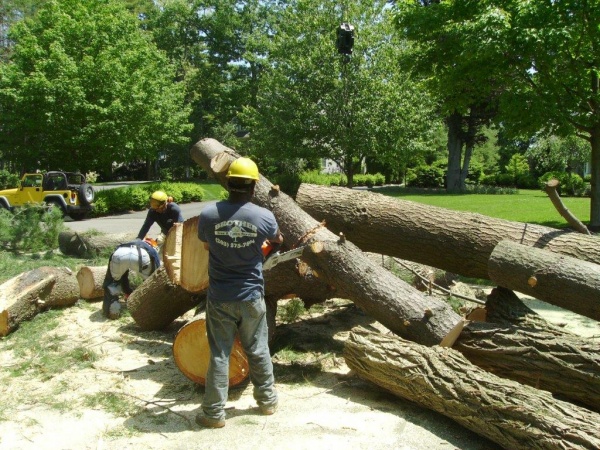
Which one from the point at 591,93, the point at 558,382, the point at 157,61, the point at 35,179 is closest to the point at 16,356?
the point at 558,382

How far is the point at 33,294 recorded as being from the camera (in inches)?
252

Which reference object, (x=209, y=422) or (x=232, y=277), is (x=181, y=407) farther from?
(x=232, y=277)

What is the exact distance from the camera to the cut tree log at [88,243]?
9930mm

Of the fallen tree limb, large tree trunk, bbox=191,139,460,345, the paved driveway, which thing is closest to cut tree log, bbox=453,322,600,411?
large tree trunk, bbox=191,139,460,345

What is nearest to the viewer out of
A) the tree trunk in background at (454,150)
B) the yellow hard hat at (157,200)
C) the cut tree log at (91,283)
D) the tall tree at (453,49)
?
the yellow hard hat at (157,200)

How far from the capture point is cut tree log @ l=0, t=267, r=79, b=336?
6.03 metres

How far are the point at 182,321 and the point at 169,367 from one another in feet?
4.55

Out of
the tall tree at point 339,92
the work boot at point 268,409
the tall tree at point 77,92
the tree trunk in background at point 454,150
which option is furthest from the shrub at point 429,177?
the work boot at point 268,409

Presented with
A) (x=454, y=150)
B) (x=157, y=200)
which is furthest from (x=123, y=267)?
(x=454, y=150)

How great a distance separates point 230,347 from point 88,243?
22.3 feet

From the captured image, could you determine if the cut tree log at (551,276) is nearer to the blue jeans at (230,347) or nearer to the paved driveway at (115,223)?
the blue jeans at (230,347)

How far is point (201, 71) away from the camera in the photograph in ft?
133

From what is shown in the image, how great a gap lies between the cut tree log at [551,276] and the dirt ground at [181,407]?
4.20ft

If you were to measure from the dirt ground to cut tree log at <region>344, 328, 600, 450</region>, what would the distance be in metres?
0.22
